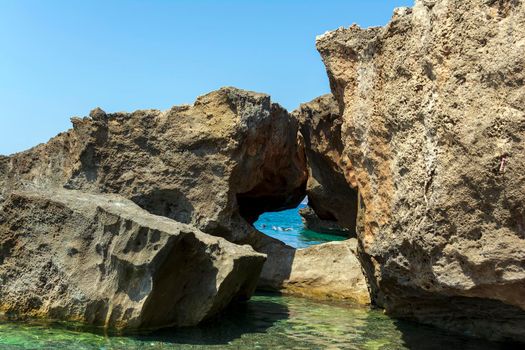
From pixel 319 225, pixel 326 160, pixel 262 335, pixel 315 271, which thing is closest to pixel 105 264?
pixel 262 335

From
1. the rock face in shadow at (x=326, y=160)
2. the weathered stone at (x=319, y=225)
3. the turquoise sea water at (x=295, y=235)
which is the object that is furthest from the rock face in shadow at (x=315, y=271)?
the weathered stone at (x=319, y=225)

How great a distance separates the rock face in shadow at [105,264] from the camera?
22.9ft

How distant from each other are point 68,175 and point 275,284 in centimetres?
431

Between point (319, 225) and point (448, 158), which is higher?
point (319, 225)

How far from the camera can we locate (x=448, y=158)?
18.7 feet

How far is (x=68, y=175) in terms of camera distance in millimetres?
10227

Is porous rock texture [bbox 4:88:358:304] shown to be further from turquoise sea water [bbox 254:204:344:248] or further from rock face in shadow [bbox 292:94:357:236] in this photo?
turquoise sea water [bbox 254:204:344:248]

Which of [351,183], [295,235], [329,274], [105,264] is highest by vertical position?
[295,235]

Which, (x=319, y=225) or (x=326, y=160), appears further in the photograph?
(x=319, y=225)

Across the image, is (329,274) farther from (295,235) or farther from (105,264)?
(295,235)

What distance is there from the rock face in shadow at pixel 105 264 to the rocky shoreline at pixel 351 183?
18mm

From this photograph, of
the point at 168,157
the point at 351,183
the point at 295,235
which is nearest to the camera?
the point at 351,183

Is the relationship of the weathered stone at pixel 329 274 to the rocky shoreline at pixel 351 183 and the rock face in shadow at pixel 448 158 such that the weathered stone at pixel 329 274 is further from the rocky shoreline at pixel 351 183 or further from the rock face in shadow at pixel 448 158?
the rock face in shadow at pixel 448 158

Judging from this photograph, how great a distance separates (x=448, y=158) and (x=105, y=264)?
423 cm
